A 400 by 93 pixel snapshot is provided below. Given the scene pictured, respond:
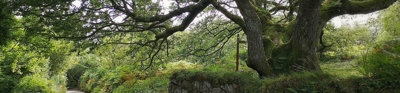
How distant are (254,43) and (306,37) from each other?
3.48 ft

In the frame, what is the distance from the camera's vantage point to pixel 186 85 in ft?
17.9

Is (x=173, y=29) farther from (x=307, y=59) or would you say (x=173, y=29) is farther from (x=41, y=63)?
(x=41, y=63)

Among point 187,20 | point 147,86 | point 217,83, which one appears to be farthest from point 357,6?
point 147,86

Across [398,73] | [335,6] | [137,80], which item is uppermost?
[335,6]

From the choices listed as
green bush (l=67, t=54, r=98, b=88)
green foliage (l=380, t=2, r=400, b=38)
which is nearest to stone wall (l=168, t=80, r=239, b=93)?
green foliage (l=380, t=2, r=400, b=38)

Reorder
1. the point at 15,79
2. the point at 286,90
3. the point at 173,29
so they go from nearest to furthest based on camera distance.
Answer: the point at 286,90
the point at 173,29
the point at 15,79

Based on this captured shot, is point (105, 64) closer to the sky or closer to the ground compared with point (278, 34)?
closer to the ground

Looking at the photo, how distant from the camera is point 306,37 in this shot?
13.8ft

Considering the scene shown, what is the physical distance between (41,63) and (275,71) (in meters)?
10.6

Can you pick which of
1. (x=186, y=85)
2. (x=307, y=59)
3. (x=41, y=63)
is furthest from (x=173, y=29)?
(x=41, y=63)

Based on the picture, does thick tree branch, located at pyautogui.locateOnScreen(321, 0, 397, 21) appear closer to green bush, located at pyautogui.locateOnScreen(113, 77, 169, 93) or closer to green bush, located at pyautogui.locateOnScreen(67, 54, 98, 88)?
green bush, located at pyautogui.locateOnScreen(113, 77, 169, 93)

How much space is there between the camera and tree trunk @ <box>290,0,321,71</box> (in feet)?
13.0

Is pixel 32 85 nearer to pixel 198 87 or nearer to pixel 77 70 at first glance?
pixel 198 87

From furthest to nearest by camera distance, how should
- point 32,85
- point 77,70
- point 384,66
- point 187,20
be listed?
1. point 77,70
2. point 32,85
3. point 187,20
4. point 384,66
